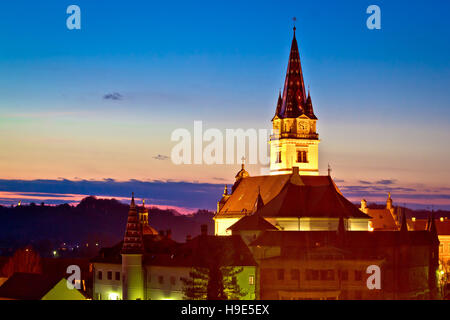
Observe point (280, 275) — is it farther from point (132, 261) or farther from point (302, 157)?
point (302, 157)

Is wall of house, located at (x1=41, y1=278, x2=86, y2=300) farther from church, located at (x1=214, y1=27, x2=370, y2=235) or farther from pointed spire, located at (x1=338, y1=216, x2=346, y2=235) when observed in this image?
church, located at (x1=214, y1=27, x2=370, y2=235)

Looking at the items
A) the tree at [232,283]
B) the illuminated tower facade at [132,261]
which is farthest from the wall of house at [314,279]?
the illuminated tower facade at [132,261]

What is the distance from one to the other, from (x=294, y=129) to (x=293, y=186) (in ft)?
127

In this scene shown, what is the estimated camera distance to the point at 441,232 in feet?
503

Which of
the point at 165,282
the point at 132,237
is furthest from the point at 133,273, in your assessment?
the point at 165,282

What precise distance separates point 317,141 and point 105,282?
5879cm

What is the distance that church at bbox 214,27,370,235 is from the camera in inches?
3784

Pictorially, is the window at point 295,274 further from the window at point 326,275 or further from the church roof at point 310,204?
the church roof at point 310,204

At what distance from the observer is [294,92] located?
140875 millimetres

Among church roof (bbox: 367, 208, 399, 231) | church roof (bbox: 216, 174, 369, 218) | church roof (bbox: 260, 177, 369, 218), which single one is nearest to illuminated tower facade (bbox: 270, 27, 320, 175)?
church roof (bbox: 367, 208, 399, 231)

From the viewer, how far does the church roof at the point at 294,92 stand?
140m

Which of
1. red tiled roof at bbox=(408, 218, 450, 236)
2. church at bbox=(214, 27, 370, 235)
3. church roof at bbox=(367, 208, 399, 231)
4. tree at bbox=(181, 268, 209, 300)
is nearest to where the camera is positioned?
tree at bbox=(181, 268, 209, 300)
